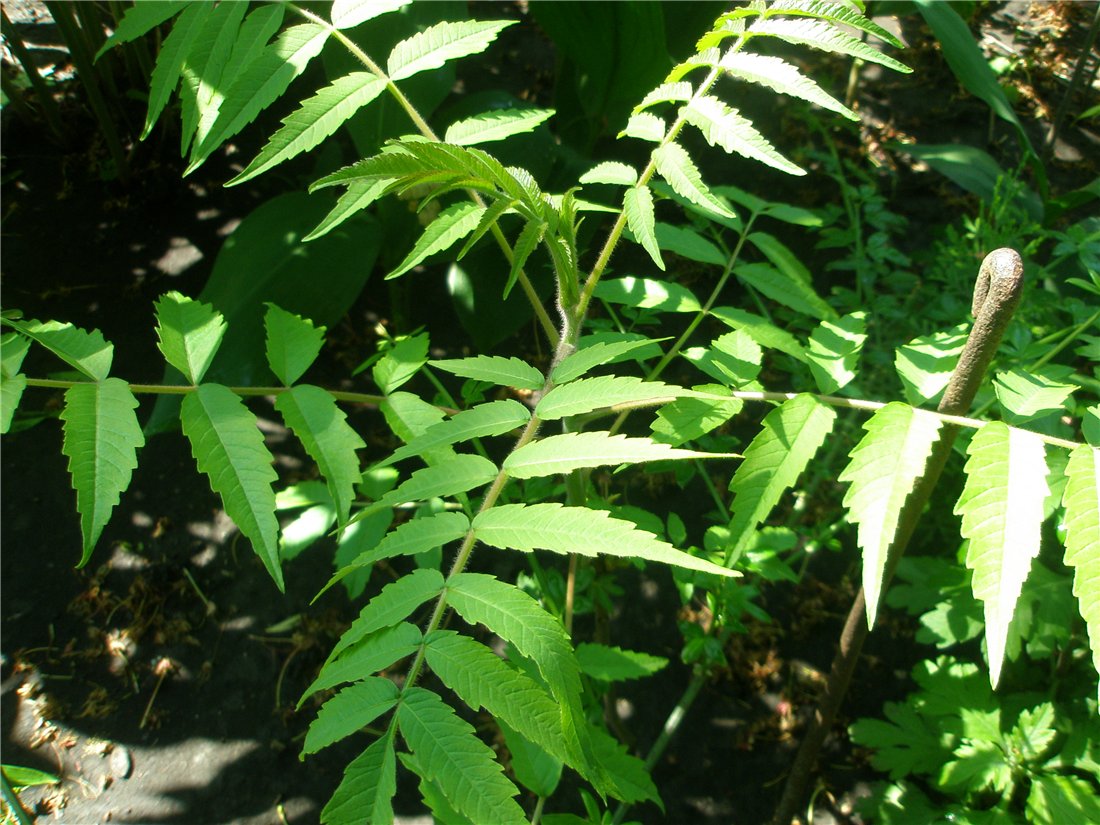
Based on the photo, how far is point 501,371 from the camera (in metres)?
0.97

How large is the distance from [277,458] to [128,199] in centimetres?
100

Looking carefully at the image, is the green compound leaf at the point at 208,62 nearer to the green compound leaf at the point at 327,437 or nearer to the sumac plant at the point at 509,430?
the sumac plant at the point at 509,430

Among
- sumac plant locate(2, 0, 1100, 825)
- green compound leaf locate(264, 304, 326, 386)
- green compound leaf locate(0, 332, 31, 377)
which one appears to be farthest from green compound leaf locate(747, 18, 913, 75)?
green compound leaf locate(0, 332, 31, 377)

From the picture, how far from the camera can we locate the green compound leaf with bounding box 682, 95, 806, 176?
877 mm

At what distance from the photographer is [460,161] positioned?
82 cm

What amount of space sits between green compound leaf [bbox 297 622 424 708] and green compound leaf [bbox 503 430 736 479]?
0.19m

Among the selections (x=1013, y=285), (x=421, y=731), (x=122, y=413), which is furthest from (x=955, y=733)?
(x=122, y=413)

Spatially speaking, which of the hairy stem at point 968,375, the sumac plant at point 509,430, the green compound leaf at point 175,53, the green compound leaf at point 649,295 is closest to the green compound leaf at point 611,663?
the sumac plant at point 509,430

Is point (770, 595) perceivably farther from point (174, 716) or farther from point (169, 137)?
point (169, 137)

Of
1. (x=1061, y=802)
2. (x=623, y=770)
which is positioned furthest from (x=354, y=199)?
(x=1061, y=802)

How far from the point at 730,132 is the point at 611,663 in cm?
78

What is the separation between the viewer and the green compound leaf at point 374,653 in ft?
2.50

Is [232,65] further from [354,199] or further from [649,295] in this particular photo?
[649,295]

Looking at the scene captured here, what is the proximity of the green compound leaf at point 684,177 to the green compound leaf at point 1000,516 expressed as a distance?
35 centimetres
